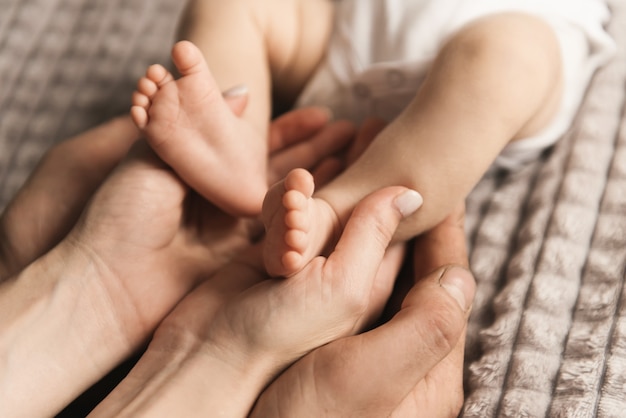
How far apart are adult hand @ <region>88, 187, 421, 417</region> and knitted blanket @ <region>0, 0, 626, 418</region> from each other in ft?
0.59

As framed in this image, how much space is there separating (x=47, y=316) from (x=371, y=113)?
0.54 m

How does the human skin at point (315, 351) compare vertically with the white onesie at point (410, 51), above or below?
below

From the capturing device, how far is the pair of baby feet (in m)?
0.71

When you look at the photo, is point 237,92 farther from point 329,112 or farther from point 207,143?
point 329,112

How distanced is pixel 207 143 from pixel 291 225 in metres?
0.20

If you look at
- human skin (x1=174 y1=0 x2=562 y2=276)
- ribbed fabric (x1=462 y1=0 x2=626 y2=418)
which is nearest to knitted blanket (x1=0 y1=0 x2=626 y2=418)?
ribbed fabric (x1=462 y1=0 x2=626 y2=418)

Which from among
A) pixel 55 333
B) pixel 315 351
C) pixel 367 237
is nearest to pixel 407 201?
pixel 367 237

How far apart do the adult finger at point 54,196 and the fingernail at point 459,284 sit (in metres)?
0.48

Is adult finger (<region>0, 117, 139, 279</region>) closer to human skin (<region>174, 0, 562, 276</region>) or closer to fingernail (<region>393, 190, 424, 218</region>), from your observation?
human skin (<region>174, 0, 562, 276</region>)

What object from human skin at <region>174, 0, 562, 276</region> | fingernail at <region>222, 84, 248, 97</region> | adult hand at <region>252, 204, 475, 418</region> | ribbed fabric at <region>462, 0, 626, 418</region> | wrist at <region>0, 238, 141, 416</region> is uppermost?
fingernail at <region>222, 84, 248, 97</region>

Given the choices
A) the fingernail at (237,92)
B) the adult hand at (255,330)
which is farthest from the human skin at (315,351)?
the fingernail at (237,92)

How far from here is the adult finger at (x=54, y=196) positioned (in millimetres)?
866

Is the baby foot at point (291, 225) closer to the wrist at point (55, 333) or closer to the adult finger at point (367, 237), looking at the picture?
the adult finger at point (367, 237)

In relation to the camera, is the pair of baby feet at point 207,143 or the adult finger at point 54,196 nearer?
the pair of baby feet at point 207,143
